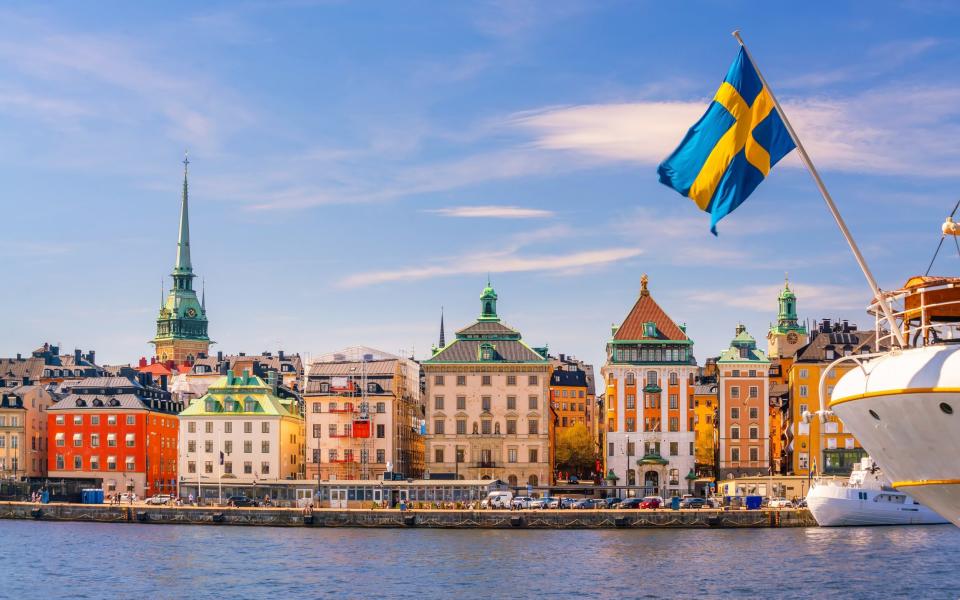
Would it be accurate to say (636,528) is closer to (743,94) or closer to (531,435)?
(531,435)

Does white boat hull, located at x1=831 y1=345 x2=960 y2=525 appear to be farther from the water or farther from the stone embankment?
the stone embankment

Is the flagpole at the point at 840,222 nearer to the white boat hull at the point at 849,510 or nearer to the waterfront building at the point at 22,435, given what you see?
the white boat hull at the point at 849,510

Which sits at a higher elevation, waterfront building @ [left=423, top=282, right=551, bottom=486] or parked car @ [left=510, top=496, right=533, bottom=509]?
waterfront building @ [left=423, top=282, right=551, bottom=486]

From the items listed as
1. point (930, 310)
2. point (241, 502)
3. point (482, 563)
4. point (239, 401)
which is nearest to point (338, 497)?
point (241, 502)

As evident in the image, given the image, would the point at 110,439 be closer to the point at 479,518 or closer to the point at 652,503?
the point at 479,518

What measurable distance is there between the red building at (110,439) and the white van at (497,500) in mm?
49916

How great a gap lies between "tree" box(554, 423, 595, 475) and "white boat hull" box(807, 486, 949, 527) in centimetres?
7218

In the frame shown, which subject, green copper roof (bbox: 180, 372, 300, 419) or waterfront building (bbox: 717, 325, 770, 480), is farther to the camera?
green copper roof (bbox: 180, 372, 300, 419)

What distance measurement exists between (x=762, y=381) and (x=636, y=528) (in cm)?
3852

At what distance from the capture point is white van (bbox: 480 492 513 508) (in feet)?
443

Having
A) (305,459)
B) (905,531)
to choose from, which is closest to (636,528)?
(905,531)

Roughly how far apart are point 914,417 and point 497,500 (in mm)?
103642

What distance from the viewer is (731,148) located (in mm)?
35906

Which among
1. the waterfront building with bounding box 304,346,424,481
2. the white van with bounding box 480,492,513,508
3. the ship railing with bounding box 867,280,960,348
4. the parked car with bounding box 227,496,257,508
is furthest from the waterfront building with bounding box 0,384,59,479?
the ship railing with bounding box 867,280,960,348
